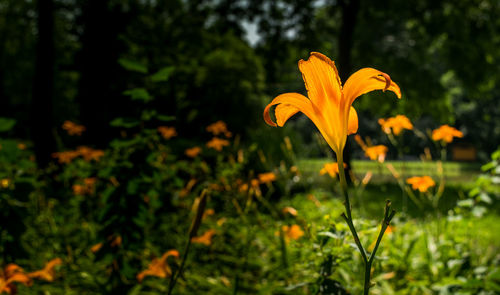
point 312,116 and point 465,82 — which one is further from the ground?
point 465,82

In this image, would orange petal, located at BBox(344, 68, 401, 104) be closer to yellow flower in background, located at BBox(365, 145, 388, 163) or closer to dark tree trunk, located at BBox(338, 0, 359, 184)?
yellow flower in background, located at BBox(365, 145, 388, 163)

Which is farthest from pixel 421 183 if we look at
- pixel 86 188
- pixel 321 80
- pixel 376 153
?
pixel 86 188

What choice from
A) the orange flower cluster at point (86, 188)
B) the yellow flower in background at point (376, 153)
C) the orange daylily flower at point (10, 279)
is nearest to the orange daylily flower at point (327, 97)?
the orange daylily flower at point (10, 279)

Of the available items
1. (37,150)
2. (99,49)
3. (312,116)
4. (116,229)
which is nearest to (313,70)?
(312,116)

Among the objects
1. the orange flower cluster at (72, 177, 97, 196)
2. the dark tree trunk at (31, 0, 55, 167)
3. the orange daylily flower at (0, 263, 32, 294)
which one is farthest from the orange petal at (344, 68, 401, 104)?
the dark tree trunk at (31, 0, 55, 167)

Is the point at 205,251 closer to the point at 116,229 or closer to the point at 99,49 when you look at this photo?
the point at 116,229

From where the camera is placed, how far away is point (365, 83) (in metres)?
0.64

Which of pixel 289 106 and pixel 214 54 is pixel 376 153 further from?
pixel 214 54

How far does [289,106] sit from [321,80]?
7cm

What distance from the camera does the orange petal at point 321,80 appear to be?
654mm

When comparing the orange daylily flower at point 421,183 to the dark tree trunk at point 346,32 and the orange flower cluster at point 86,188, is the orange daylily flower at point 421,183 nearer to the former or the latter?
the orange flower cluster at point 86,188

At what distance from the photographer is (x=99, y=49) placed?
718 centimetres

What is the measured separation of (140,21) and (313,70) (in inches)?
335

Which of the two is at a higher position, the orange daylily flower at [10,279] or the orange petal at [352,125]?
the orange petal at [352,125]
